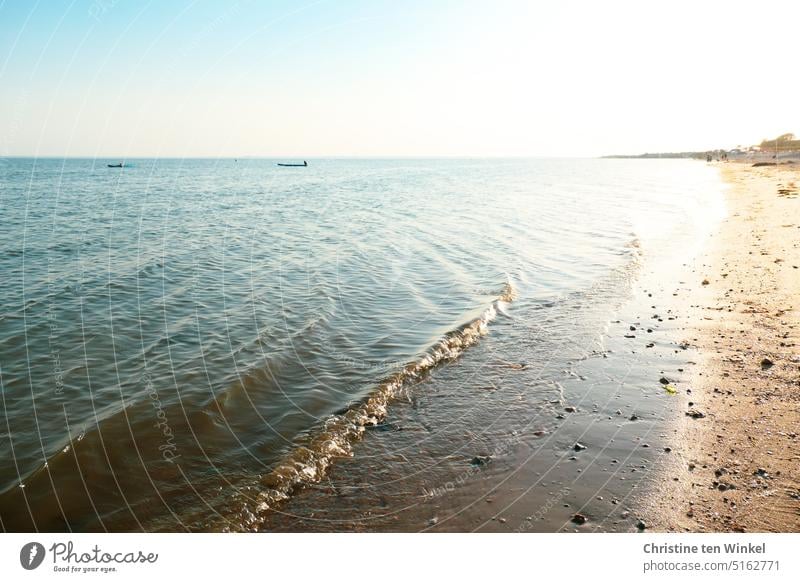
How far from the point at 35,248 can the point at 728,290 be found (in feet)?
108

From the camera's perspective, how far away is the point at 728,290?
1692 cm

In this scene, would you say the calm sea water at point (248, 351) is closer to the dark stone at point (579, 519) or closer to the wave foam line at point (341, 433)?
the wave foam line at point (341, 433)

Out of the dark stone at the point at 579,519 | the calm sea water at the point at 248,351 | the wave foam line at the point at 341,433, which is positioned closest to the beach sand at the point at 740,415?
the dark stone at the point at 579,519

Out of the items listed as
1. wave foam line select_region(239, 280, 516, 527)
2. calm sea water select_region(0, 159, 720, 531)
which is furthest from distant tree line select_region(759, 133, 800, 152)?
wave foam line select_region(239, 280, 516, 527)

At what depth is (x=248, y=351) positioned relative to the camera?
13453mm

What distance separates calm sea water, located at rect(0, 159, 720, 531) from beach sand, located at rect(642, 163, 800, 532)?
2.87 meters

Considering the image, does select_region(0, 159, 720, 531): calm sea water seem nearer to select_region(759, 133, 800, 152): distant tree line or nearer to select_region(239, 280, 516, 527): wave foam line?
select_region(239, 280, 516, 527): wave foam line

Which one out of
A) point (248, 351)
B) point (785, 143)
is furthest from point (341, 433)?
point (785, 143)
